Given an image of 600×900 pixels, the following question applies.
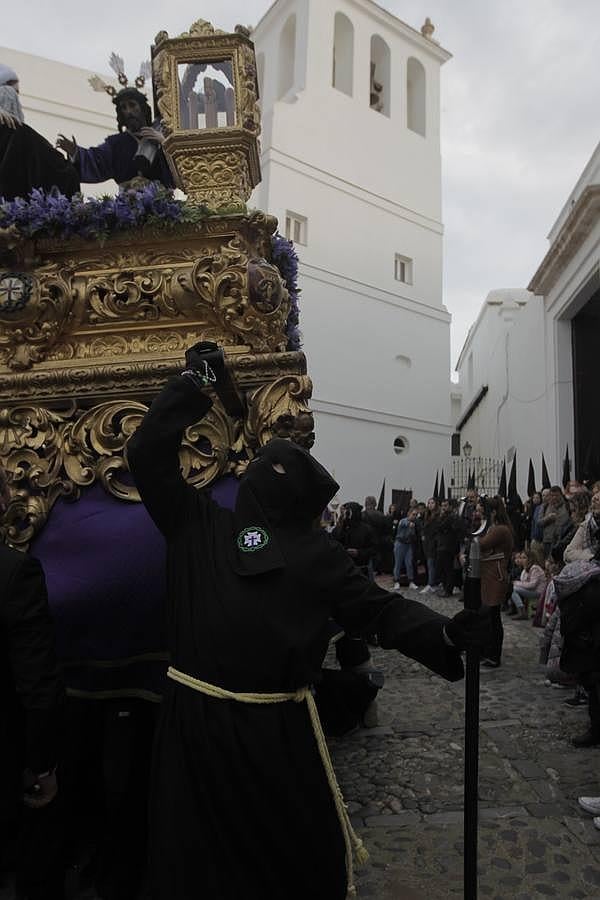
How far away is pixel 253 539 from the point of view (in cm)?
219

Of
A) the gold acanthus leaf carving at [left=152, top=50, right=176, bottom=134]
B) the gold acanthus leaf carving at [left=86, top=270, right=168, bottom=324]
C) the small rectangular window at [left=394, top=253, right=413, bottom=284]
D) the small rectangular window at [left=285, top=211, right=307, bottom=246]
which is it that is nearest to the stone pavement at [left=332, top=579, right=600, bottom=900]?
the gold acanthus leaf carving at [left=86, top=270, right=168, bottom=324]

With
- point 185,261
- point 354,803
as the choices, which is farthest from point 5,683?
point 354,803

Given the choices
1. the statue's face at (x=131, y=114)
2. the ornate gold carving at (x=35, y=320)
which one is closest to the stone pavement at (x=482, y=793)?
the ornate gold carving at (x=35, y=320)

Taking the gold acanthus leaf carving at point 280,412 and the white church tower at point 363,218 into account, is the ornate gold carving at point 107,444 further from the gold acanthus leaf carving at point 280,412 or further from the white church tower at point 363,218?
the white church tower at point 363,218

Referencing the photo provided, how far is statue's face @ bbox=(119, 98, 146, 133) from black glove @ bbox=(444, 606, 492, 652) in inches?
137

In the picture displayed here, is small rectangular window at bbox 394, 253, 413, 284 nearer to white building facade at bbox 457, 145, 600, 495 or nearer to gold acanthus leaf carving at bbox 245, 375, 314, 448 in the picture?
white building facade at bbox 457, 145, 600, 495

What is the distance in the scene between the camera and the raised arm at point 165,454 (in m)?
2.20

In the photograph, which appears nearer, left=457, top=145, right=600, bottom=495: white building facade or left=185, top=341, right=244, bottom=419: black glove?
left=185, top=341, right=244, bottom=419: black glove

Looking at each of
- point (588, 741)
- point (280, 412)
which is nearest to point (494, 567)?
point (588, 741)

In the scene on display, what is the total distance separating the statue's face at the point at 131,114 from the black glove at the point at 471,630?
3.49 meters

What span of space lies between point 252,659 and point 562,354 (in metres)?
12.5

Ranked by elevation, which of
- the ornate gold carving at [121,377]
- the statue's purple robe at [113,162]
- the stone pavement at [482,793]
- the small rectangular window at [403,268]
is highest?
the small rectangular window at [403,268]

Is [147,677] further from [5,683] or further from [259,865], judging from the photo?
[259,865]

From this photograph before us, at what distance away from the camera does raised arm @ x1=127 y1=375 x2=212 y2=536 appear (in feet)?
7.21
